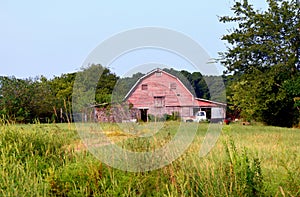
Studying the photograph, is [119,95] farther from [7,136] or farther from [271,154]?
[271,154]

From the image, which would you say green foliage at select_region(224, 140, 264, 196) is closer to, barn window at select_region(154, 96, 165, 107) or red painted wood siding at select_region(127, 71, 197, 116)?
red painted wood siding at select_region(127, 71, 197, 116)

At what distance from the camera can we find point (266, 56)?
21.2m

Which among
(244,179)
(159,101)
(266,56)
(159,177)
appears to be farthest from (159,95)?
(266,56)

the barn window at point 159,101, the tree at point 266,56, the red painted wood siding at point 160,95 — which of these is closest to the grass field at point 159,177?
the red painted wood siding at point 160,95

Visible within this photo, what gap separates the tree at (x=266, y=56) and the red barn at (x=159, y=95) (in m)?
14.4

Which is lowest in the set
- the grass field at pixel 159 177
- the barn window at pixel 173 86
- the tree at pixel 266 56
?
the grass field at pixel 159 177

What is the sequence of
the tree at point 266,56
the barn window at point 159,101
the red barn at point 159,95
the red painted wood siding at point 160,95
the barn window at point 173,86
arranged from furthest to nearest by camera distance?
the tree at point 266,56
the barn window at point 159,101
the barn window at point 173,86
the red painted wood siding at point 160,95
the red barn at point 159,95

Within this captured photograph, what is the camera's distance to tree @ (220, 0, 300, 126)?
20531 mm

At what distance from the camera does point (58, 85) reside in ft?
98.4

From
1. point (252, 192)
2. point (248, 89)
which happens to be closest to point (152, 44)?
point (252, 192)

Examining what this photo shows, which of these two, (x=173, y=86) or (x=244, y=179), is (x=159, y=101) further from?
(x=244, y=179)

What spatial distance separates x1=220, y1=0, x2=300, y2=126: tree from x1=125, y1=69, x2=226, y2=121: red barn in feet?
47.4

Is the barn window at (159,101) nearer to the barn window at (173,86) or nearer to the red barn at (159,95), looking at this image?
the red barn at (159,95)

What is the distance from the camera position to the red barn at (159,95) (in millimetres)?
6179
